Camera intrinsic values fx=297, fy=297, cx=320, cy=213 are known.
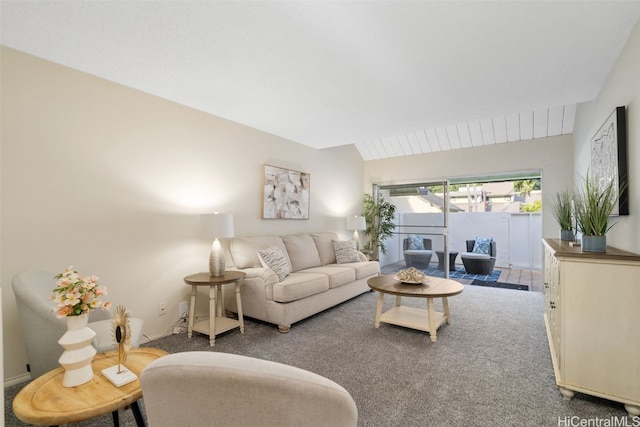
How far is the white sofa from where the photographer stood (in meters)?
3.21

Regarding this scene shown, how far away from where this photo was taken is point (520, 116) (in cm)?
472

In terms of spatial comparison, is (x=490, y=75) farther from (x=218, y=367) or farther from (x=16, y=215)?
(x=16, y=215)

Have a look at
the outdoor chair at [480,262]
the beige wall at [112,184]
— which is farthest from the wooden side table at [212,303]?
the outdoor chair at [480,262]

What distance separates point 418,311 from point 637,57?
281 cm

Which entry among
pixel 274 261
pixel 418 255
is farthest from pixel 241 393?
pixel 418 255

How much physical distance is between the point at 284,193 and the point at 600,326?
3654mm

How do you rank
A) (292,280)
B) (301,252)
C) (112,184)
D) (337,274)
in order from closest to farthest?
(112,184), (292,280), (337,274), (301,252)

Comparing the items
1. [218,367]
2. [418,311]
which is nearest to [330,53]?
[218,367]

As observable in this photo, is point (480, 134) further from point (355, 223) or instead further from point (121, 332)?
point (121, 332)

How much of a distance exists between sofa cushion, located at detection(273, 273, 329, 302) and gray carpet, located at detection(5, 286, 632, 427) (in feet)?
1.18

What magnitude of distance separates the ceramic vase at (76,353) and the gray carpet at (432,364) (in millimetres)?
648

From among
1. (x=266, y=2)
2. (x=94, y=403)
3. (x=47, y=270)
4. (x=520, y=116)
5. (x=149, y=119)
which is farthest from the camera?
(x=520, y=116)

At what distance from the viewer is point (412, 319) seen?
3.22 m

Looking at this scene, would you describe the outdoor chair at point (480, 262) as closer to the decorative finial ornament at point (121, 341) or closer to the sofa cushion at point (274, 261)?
the sofa cushion at point (274, 261)
